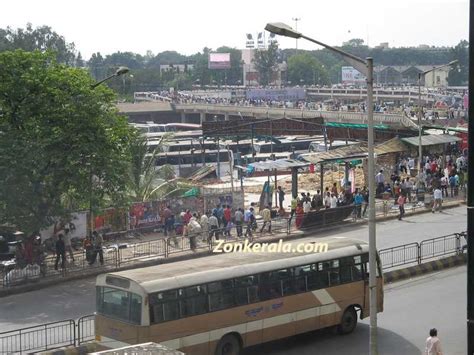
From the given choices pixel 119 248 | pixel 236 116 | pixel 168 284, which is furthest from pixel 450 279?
pixel 236 116

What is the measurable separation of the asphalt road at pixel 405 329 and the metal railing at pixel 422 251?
2.19m

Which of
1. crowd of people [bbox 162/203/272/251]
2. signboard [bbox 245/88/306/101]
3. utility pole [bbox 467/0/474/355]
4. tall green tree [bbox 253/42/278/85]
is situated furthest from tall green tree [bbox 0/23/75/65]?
utility pole [bbox 467/0/474/355]

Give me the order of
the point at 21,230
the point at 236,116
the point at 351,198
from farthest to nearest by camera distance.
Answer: the point at 236,116 → the point at 351,198 → the point at 21,230

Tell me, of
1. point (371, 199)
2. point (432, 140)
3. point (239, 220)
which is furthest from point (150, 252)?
point (432, 140)

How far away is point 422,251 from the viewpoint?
28.4 meters

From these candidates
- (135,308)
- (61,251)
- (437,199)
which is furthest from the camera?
(437,199)

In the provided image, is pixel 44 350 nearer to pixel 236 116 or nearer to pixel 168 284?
pixel 168 284

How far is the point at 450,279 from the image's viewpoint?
2591cm

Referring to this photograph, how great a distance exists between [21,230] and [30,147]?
236 centimetres

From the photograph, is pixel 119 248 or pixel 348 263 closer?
pixel 348 263

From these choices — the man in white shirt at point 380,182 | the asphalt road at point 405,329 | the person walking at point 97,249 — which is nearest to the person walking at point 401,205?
the man in white shirt at point 380,182

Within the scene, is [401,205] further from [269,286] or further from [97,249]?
[269,286]

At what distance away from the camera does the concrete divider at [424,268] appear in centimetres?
2574

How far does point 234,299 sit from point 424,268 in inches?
429
